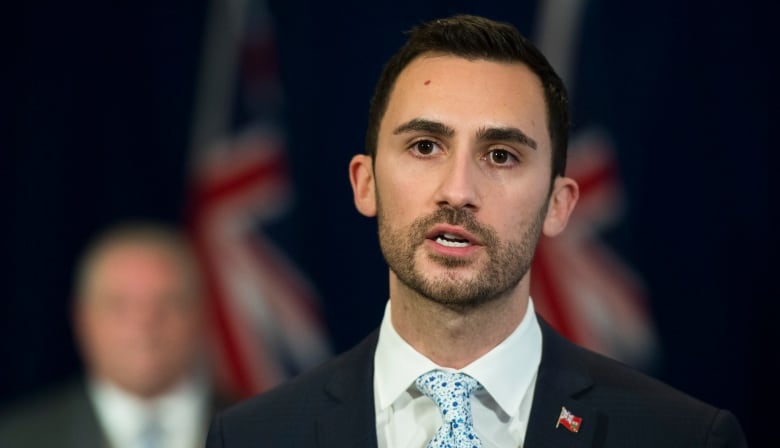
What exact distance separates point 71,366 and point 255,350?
0.63m

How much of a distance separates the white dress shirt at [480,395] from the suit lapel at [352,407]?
1.1 inches

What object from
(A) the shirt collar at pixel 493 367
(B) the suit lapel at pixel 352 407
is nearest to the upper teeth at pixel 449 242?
(A) the shirt collar at pixel 493 367

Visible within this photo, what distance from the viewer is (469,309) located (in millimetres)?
2398

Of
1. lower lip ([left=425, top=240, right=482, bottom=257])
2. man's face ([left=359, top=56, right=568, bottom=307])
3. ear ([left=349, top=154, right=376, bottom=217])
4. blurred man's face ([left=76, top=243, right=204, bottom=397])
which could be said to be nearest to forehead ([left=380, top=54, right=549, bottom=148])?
man's face ([left=359, top=56, right=568, bottom=307])

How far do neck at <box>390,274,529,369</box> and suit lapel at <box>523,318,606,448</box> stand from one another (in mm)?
105

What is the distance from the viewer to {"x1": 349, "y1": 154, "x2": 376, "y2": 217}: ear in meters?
2.59

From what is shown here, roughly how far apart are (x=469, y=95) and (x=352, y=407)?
605mm

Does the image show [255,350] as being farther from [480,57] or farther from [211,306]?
[480,57]

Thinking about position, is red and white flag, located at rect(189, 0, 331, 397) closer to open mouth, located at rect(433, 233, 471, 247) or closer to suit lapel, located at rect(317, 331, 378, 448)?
suit lapel, located at rect(317, 331, 378, 448)

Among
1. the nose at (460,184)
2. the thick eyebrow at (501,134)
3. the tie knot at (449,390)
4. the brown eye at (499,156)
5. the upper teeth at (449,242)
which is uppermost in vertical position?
the thick eyebrow at (501,134)

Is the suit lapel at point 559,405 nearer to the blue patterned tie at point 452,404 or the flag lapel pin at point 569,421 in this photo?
the flag lapel pin at point 569,421

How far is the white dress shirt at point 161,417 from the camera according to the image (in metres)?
3.79

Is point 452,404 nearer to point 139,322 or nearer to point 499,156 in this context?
point 499,156

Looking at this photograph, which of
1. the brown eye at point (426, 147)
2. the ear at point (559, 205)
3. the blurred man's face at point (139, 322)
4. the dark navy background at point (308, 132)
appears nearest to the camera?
the brown eye at point (426, 147)
